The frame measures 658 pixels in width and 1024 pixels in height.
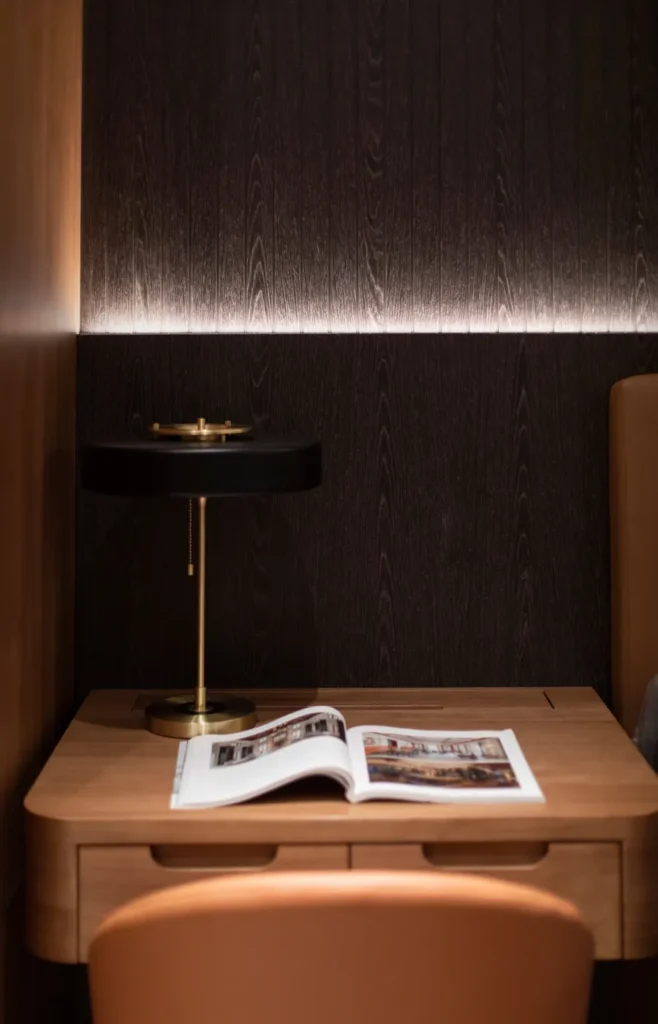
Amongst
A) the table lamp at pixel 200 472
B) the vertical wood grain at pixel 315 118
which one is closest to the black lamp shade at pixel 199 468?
the table lamp at pixel 200 472

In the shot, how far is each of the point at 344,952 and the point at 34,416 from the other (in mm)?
1142

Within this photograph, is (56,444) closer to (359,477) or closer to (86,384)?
(86,384)

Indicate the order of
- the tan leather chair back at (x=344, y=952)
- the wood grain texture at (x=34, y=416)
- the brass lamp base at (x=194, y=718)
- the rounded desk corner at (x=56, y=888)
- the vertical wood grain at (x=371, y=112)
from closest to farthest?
the tan leather chair back at (x=344, y=952) < the rounded desk corner at (x=56, y=888) < the wood grain texture at (x=34, y=416) < the brass lamp base at (x=194, y=718) < the vertical wood grain at (x=371, y=112)

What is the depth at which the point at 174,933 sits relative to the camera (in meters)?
0.90

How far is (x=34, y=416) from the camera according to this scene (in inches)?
72.2

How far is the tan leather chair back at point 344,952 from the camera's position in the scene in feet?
2.92

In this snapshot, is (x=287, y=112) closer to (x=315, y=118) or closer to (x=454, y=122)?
(x=315, y=118)

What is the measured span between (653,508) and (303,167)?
0.86 meters

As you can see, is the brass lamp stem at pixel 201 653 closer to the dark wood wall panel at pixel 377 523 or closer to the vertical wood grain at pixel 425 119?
the dark wood wall panel at pixel 377 523

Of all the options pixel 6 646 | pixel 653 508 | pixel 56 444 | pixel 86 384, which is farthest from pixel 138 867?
pixel 653 508

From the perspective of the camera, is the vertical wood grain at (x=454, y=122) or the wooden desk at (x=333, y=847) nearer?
the wooden desk at (x=333, y=847)

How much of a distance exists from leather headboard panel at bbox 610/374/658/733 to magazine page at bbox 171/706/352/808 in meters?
0.56

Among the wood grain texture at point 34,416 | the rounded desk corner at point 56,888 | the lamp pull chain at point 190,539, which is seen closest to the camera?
the rounded desk corner at point 56,888

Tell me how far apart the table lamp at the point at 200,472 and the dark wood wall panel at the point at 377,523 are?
0.81 feet
